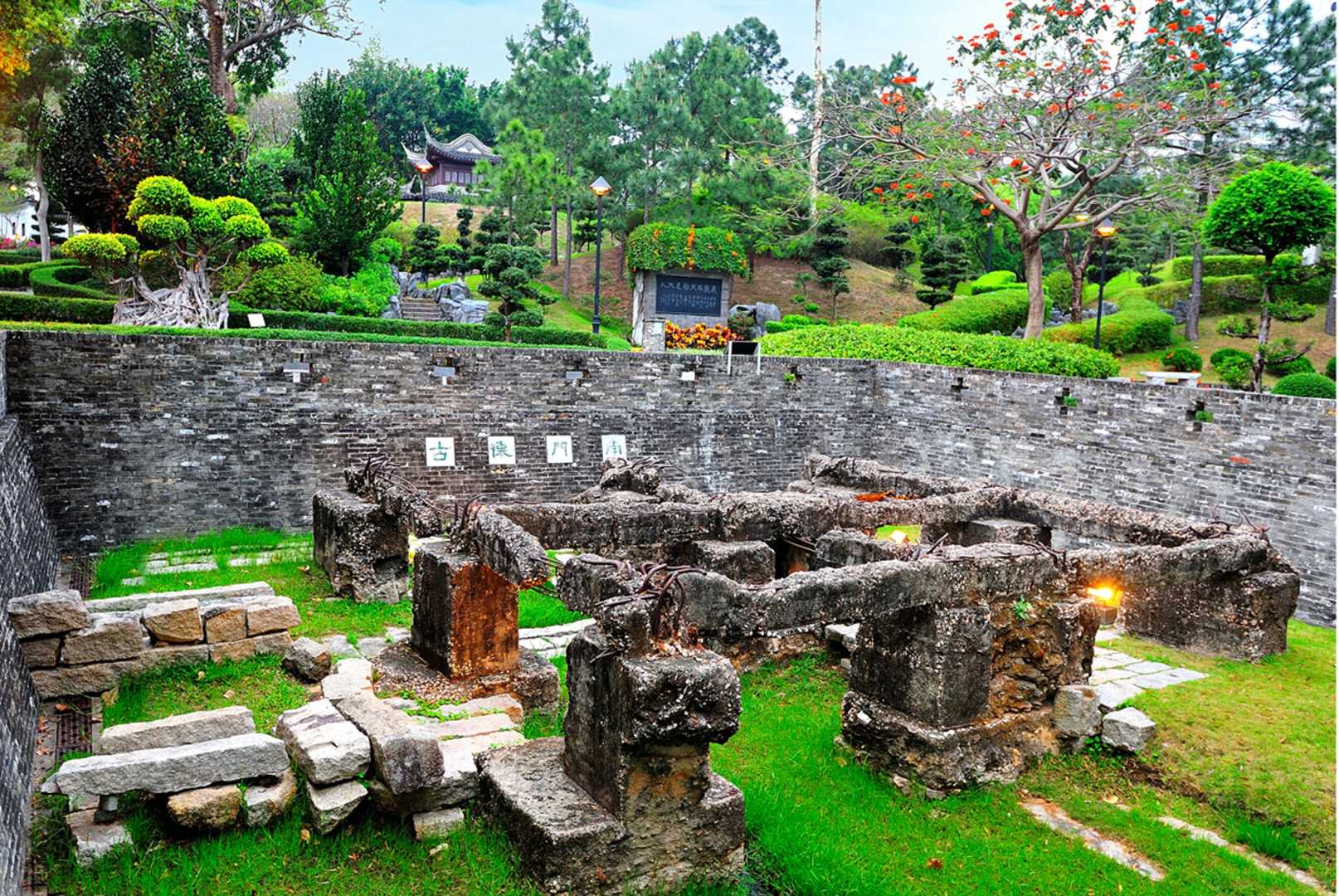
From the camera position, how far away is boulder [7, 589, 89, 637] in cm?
598

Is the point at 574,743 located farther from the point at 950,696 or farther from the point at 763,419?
the point at 763,419

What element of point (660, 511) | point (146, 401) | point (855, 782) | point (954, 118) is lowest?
point (855, 782)

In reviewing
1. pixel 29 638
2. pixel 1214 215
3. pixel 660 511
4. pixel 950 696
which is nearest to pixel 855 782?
pixel 950 696

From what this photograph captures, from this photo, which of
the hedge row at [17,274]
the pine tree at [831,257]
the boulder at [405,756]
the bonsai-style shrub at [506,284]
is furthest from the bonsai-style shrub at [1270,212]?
the hedge row at [17,274]

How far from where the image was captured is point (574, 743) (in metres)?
5.07

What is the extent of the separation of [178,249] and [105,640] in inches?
507

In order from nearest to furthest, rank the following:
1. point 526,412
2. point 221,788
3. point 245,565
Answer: point 221,788 < point 245,565 < point 526,412

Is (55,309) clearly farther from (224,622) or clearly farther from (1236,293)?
(1236,293)

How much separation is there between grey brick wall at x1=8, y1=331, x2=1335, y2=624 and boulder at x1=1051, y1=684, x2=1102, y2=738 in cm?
612

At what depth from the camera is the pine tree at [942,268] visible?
28.1 meters

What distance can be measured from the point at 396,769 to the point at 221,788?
33.6 inches

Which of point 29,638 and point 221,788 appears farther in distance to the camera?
point 29,638

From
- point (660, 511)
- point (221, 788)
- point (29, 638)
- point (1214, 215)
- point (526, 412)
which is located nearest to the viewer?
point (221, 788)

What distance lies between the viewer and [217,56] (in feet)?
80.4
